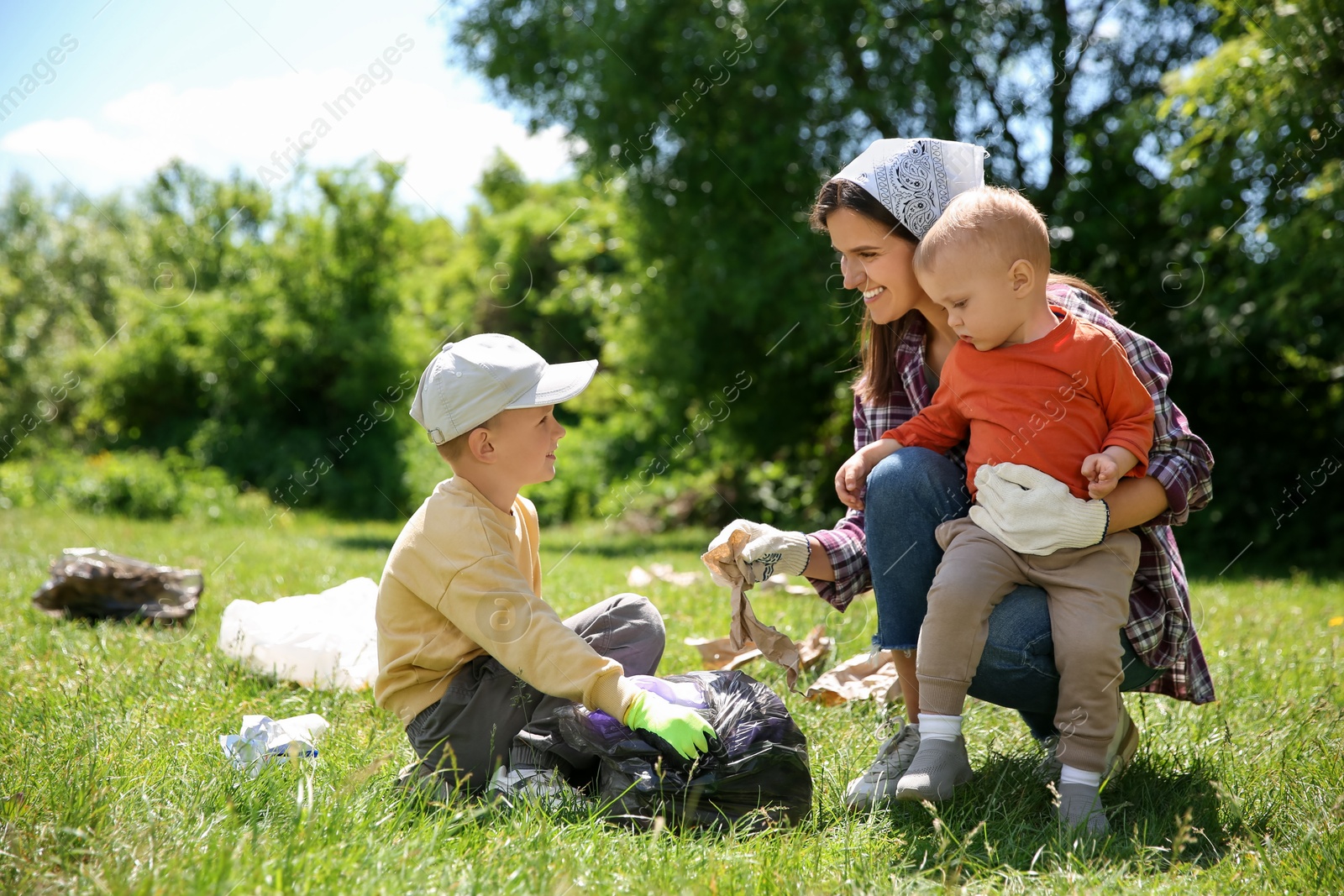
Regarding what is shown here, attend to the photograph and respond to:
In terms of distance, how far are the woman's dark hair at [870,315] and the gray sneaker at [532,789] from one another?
4.36 ft

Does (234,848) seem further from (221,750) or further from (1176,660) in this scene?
(1176,660)

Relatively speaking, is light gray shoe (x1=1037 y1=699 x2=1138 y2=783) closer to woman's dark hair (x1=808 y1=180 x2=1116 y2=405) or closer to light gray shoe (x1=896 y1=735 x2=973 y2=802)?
light gray shoe (x1=896 y1=735 x2=973 y2=802)

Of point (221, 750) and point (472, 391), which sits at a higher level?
point (472, 391)

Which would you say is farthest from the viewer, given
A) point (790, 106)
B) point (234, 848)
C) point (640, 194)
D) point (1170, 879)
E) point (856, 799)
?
point (640, 194)

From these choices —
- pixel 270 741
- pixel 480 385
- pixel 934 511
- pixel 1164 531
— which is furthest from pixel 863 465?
pixel 270 741

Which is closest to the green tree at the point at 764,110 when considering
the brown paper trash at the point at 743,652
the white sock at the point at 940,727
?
the brown paper trash at the point at 743,652

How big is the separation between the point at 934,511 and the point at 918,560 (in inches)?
4.9

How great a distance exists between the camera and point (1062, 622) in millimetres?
2146

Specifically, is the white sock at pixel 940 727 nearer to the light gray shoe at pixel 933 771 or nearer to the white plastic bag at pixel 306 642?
the light gray shoe at pixel 933 771

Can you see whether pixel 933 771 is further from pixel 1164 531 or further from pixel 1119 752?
pixel 1164 531

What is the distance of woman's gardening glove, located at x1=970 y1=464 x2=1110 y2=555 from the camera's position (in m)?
2.13

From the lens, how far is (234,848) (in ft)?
5.36

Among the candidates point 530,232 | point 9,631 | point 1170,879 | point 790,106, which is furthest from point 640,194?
point 530,232

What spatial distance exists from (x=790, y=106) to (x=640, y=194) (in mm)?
1689
